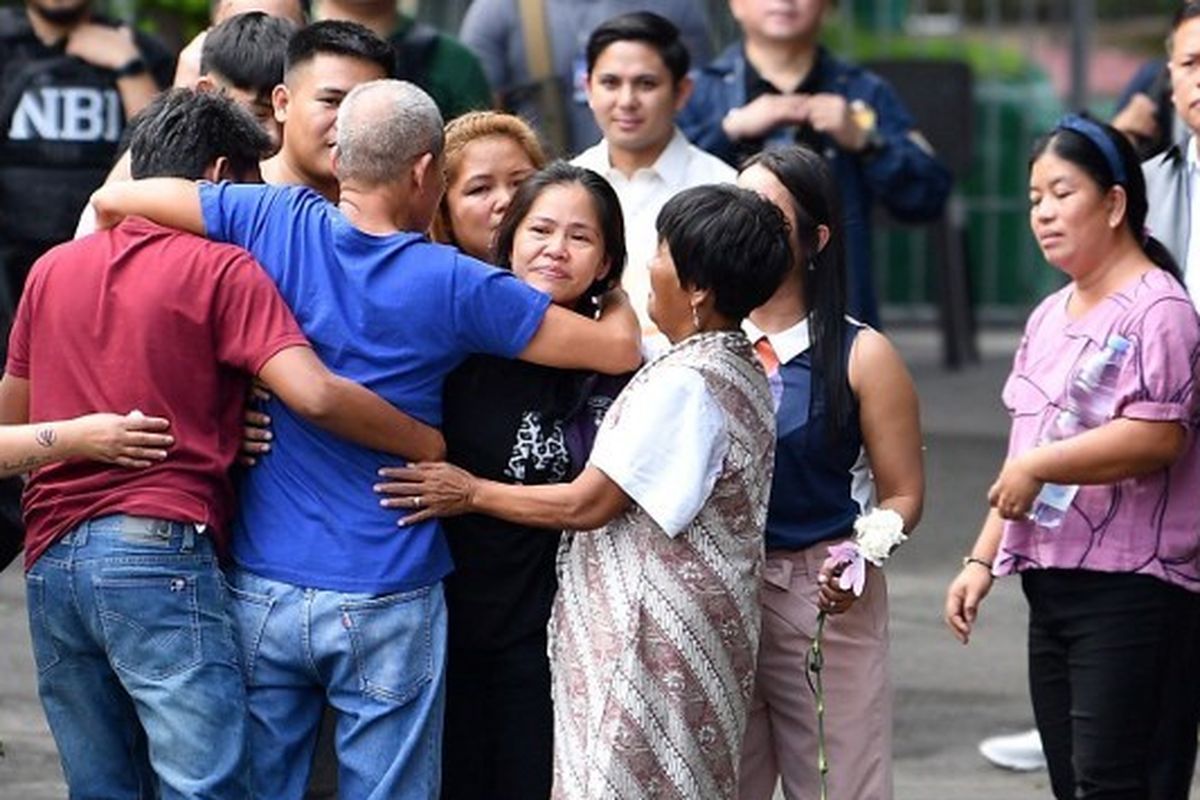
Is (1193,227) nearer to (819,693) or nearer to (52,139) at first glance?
(819,693)

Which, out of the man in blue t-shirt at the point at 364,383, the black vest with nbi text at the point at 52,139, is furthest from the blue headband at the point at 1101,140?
the black vest with nbi text at the point at 52,139

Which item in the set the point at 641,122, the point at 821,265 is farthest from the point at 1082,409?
the point at 641,122

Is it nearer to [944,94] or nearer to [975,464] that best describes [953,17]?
[944,94]

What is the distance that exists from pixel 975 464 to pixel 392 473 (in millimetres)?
6759

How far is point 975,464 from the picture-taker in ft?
37.4

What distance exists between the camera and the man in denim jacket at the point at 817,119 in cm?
724

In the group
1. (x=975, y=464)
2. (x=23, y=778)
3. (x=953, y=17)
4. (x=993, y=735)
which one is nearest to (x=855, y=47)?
(x=953, y=17)

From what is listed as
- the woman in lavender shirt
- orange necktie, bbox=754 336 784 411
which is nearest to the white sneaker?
the woman in lavender shirt

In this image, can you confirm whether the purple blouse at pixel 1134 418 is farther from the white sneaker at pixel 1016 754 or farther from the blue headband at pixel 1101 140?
the white sneaker at pixel 1016 754

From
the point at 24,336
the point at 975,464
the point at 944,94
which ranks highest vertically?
the point at 24,336

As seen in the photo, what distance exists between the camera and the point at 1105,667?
5598 millimetres

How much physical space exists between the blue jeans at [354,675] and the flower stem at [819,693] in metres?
0.76

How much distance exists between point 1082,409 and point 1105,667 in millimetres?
518

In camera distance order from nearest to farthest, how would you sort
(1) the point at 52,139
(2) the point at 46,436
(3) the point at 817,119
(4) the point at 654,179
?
(2) the point at 46,436 → (4) the point at 654,179 → (3) the point at 817,119 → (1) the point at 52,139
